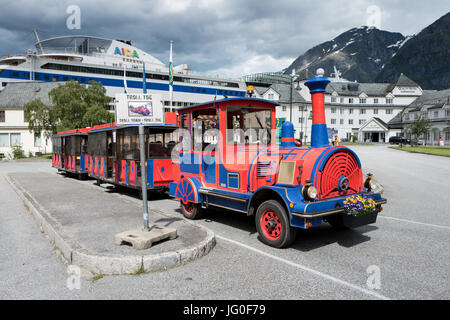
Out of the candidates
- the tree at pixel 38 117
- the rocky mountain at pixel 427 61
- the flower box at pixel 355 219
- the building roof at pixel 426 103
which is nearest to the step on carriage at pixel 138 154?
the flower box at pixel 355 219

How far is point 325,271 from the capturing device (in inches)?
170

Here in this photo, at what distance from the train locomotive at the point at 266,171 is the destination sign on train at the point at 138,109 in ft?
5.05

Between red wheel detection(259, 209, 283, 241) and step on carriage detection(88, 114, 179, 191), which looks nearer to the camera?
red wheel detection(259, 209, 283, 241)

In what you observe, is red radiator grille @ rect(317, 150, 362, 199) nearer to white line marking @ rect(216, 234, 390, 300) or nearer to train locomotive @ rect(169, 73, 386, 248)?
train locomotive @ rect(169, 73, 386, 248)

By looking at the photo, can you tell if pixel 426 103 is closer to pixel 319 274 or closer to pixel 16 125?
pixel 319 274

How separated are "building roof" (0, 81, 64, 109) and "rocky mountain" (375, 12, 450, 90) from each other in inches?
5409

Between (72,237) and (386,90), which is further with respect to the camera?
(386,90)

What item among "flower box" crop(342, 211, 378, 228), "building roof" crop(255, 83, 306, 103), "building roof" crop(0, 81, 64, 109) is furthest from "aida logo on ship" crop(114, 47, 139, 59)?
"flower box" crop(342, 211, 378, 228)

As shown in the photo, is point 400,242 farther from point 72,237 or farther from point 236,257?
point 72,237

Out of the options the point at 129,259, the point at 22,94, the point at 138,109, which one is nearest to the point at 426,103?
the point at 138,109

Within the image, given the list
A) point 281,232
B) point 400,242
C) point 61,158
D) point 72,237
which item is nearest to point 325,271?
point 281,232

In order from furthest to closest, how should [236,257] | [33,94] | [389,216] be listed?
[33,94] < [389,216] < [236,257]

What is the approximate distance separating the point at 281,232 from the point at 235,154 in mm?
1943

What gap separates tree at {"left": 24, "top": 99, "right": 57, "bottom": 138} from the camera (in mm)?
32562
